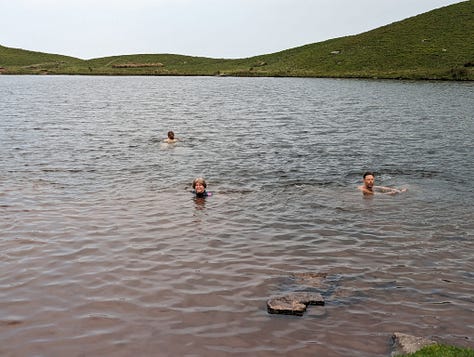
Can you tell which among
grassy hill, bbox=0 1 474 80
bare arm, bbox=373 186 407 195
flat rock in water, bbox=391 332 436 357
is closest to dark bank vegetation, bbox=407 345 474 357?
flat rock in water, bbox=391 332 436 357

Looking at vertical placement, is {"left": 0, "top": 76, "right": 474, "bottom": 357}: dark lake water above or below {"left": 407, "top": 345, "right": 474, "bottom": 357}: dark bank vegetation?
below

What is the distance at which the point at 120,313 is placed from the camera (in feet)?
35.1

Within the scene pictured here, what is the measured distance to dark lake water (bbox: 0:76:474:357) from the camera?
9953 mm

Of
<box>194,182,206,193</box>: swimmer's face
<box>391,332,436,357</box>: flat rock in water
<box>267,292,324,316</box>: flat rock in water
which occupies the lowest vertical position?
<box>267,292,324,316</box>: flat rock in water

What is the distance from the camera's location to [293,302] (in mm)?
10875

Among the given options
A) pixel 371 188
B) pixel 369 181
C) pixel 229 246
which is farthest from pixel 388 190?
pixel 229 246

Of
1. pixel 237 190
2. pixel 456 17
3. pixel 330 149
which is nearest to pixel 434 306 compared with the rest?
pixel 237 190

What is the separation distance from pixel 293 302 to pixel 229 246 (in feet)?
14.3

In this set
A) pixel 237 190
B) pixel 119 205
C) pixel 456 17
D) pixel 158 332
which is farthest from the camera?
pixel 456 17

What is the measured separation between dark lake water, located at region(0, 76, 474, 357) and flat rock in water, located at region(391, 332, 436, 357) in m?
0.28

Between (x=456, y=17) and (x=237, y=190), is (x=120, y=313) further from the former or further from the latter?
(x=456, y=17)

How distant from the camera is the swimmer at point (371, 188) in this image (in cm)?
2105

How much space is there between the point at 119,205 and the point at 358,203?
9653 mm

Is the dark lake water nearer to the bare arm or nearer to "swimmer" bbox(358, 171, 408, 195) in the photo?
the bare arm
